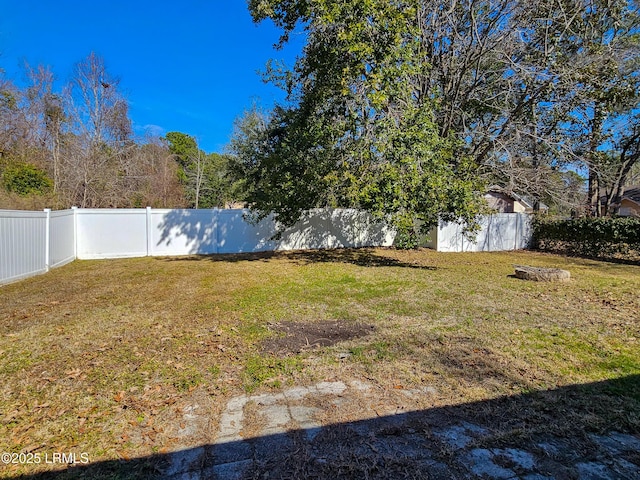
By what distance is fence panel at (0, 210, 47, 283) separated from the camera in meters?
6.16

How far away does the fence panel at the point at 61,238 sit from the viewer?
26.6 feet

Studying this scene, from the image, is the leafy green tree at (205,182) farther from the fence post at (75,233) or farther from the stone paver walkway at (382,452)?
the stone paver walkway at (382,452)

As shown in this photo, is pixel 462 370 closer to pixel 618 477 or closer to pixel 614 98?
pixel 618 477

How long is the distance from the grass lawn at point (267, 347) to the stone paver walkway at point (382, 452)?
0.50ft

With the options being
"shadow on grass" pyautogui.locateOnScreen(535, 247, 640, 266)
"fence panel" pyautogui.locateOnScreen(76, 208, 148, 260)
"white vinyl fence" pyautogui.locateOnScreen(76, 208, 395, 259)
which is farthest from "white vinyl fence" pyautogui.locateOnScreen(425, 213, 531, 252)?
"fence panel" pyautogui.locateOnScreen(76, 208, 148, 260)

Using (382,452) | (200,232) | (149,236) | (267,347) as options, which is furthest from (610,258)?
(149,236)

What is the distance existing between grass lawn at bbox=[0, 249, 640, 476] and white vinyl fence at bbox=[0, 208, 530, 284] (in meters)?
1.01

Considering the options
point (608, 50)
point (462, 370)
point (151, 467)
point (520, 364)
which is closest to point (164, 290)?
point (151, 467)

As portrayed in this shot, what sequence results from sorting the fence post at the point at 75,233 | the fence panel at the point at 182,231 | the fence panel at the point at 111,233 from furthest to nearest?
the fence panel at the point at 182,231 < the fence panel at the point at 111,233 < the fence post at the point at 75,233

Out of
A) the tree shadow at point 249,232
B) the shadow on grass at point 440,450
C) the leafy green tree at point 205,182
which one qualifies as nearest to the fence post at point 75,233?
the tree shadow at point 249,232

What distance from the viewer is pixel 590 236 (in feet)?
36.9

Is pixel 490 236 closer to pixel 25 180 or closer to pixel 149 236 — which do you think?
pixel 149 236

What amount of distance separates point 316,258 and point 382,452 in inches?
331

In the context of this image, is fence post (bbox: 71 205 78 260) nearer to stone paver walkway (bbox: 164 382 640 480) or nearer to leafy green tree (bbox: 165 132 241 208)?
stone paver walkway (bbox: 164 382 640 480)
